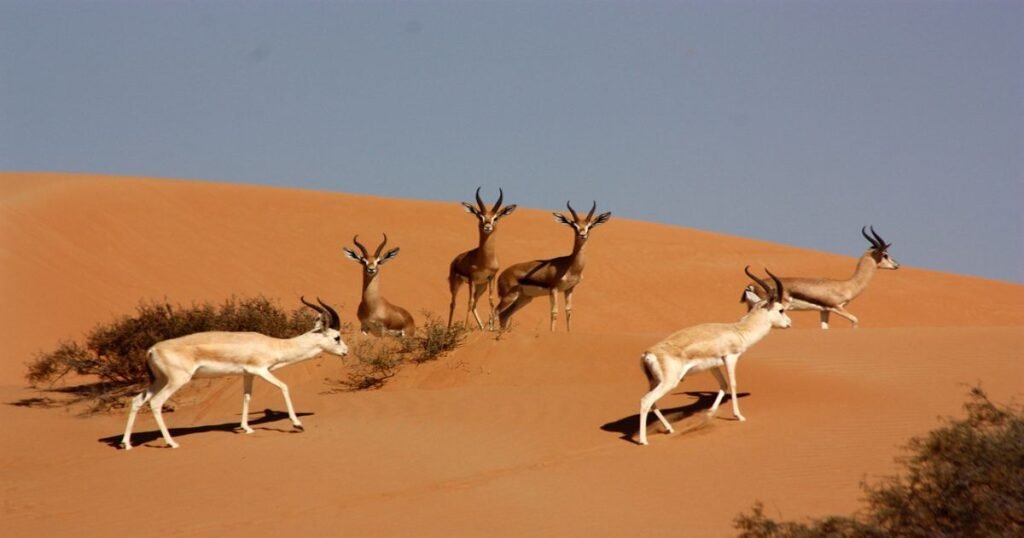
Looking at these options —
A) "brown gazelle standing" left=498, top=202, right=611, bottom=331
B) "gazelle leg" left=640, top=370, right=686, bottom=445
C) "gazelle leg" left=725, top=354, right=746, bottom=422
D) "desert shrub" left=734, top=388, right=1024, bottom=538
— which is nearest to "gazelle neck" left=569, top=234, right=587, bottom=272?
"brown gazelle standing" left=498, top=202, right=611, bottom=331

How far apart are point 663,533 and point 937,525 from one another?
2.81 metres

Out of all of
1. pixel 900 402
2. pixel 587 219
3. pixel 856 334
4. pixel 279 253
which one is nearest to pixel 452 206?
pixel 279 253

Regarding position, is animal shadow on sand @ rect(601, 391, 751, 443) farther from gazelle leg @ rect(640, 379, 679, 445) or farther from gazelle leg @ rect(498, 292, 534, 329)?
gazelle leg @ rect(498, 292, 534, 329)

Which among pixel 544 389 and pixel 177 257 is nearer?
pixel 544 389

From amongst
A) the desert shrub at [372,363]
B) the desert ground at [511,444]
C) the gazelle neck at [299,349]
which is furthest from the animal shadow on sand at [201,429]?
the desert shrub at [372,363]

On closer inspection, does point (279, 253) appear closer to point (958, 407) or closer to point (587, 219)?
point (587, 219)

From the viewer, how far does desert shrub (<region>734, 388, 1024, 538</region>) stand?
309 inches

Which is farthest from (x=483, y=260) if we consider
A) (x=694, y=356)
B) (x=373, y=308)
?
(x=694, y=356)

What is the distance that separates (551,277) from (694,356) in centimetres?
885

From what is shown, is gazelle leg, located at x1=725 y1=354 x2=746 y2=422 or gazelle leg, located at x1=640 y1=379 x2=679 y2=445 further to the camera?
gazelle leg, located at x1=725 y1=354 x2=746 y2=422

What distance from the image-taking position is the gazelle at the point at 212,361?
14.4 m

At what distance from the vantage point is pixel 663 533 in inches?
410

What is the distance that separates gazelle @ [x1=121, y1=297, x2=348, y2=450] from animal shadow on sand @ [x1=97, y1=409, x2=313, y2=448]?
31 centimetres

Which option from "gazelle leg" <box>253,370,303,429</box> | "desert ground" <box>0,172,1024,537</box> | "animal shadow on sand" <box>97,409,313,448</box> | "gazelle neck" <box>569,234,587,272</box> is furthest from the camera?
"gazelle neck" <box>569,234,587,272</box>
